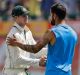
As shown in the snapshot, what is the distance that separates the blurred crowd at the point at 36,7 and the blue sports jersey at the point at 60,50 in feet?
29.0

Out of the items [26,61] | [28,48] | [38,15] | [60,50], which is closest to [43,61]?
[26,61]

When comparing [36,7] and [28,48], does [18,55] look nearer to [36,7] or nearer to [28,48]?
[28,48]

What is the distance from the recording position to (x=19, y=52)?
696 cm

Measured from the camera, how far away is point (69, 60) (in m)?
6.36

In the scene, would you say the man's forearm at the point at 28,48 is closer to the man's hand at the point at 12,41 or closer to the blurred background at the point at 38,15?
the man's hand at the point at 12,41

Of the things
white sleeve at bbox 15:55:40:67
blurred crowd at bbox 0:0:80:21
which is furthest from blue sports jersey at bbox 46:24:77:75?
blurred crowd at bbox 0:0:80:21

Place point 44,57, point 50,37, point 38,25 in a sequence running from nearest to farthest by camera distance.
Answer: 1. point 50,37
2. point 44,57
3. point 38,25

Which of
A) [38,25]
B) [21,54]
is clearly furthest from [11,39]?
[38,25]

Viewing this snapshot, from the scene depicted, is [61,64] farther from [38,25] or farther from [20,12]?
[38,25]

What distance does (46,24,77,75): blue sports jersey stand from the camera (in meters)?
6.19

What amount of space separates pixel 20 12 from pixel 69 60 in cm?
113

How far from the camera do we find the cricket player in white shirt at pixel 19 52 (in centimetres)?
696

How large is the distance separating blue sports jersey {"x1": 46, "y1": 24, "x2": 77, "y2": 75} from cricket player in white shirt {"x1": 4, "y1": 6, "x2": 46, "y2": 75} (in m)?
0.76

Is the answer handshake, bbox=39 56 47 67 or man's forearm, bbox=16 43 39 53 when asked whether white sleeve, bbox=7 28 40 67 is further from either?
man's forearm, bbox=16 43 39 53
